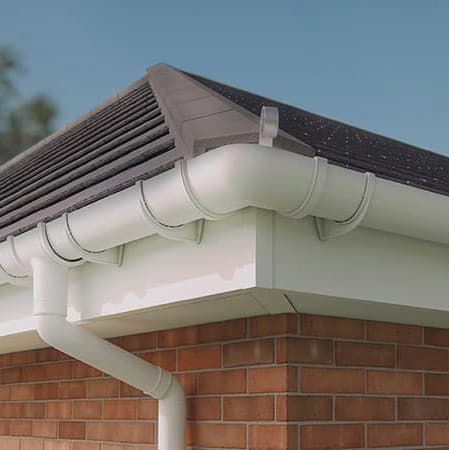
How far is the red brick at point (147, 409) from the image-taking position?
4.50 metres

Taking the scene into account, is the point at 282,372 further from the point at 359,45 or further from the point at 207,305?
the point at 359,45

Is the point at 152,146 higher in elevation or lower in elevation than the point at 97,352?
higher

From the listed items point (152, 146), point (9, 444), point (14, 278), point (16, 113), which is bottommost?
point (9, 444)

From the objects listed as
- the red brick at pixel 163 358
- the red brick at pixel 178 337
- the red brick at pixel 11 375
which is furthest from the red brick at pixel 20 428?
the red brick at pixel 178 337

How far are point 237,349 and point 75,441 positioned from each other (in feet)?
5.34

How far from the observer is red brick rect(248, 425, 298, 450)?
3611mm

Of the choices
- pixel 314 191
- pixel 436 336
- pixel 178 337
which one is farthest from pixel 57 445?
pixel 314 191

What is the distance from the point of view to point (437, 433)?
4355mm

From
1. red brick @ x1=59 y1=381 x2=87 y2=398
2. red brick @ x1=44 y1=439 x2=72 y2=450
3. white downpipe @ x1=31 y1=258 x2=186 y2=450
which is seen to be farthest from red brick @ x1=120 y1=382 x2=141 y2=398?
red brick @ x1=44 y1=439 x2=72 y2=450

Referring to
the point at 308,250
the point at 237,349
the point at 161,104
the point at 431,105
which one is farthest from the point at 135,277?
the point at 431,105

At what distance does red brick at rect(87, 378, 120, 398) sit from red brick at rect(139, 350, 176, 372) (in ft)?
1.13

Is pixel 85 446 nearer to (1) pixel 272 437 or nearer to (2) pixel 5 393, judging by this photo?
(2) pixel 5 393

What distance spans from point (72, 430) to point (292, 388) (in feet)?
6.36

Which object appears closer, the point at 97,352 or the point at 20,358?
the point at 97,352
